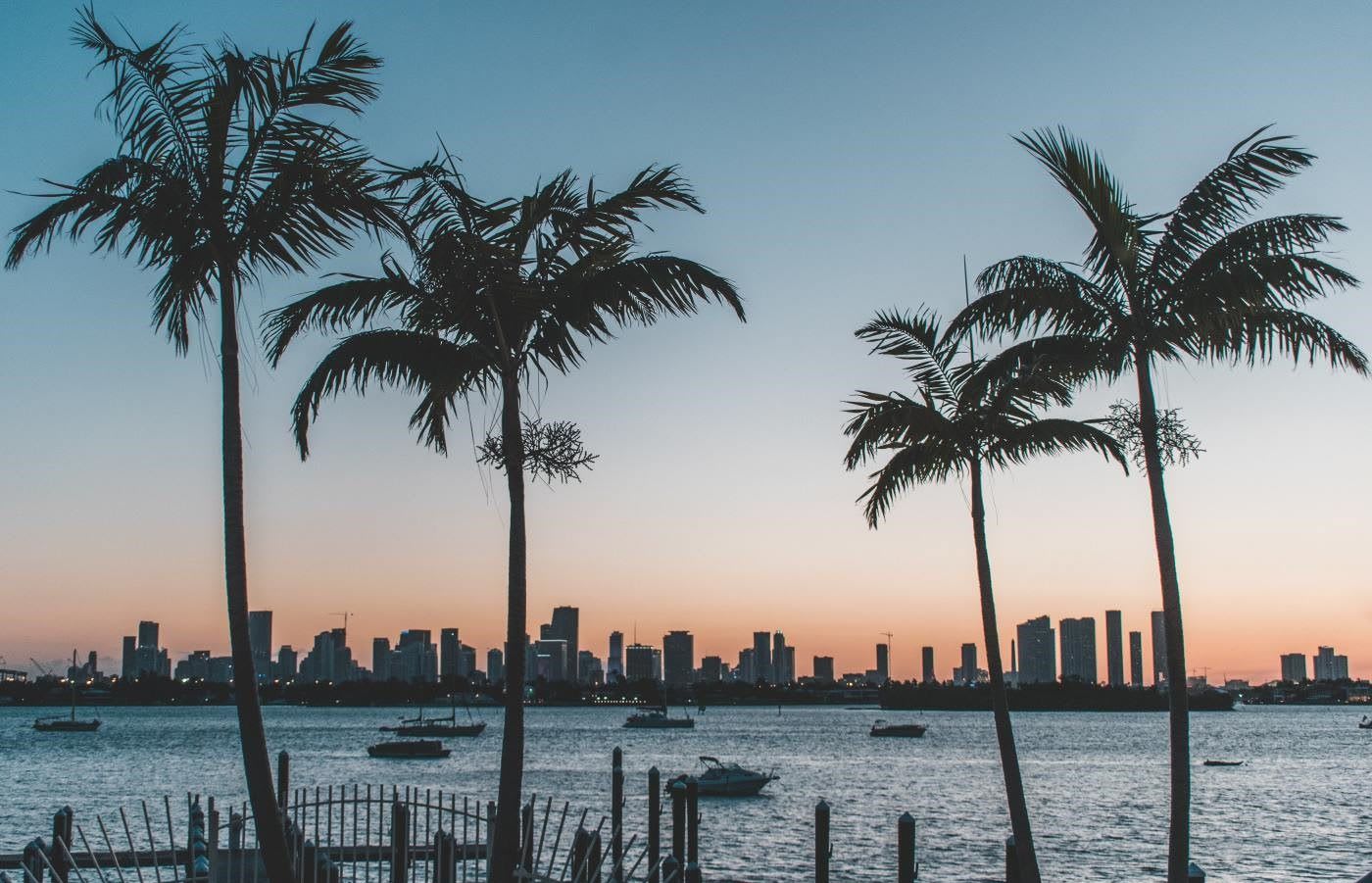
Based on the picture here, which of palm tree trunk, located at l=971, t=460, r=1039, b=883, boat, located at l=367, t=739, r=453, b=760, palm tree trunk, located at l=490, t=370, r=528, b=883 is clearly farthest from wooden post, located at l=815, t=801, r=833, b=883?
boat, located at l=367, t=739, r=453, b=760

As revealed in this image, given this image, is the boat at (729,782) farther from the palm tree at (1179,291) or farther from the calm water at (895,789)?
the palm tree at (1179,291)

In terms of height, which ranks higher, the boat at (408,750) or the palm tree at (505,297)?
the palm tree at (505,297)

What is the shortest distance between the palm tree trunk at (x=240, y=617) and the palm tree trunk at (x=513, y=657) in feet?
5.49

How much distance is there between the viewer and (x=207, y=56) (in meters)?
10.2

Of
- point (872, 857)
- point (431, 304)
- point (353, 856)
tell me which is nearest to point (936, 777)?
point (872, 857)

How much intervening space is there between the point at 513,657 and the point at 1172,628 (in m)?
6.43

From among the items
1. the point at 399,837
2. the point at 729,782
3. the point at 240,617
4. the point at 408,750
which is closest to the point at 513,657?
the point at 240,617

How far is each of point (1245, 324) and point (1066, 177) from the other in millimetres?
2313

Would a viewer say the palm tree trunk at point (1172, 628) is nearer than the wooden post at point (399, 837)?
Yes

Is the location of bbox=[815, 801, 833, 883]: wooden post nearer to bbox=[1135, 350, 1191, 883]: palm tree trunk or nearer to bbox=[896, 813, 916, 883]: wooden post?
bbox=[896, 813, 916, 883]: wooden post

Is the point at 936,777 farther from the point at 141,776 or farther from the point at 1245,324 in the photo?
the point at 1245,324

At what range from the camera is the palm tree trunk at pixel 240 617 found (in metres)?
9.45

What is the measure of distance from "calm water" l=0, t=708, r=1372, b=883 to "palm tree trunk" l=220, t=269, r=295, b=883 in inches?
1273

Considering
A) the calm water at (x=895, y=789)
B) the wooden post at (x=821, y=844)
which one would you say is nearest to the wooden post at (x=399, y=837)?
Answer: the wooden post at (x=821, y=844)
